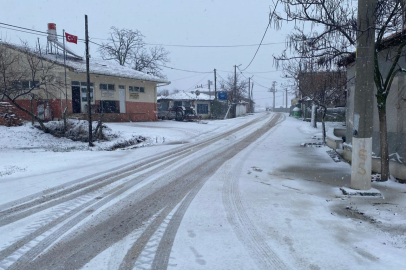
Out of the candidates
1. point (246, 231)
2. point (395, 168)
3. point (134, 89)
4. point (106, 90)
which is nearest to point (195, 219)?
point (246, 231)

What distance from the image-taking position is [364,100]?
6.79 m

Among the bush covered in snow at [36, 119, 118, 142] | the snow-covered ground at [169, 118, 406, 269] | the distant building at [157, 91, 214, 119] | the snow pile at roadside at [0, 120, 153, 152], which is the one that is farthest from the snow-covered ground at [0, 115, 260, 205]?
the distant building at [157, 91, 214, 119]

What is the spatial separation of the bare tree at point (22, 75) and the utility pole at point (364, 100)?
16.0m

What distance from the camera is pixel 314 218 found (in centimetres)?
527

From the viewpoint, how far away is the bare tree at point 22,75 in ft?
55.6

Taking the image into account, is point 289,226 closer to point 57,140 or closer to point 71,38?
point 57,140

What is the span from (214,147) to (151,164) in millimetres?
5036

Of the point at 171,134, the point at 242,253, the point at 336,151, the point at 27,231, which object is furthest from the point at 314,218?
the point at 171,134

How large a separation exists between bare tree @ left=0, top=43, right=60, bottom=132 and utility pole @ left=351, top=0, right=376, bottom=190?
15964mm

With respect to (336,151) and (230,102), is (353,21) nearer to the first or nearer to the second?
(336,151)

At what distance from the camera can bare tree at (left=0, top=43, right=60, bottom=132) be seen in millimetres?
16953

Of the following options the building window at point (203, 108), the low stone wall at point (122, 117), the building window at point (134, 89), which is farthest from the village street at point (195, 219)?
the building window at point (203, 108)

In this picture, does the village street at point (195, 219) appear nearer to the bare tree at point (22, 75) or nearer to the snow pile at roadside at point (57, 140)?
the snow pile at roadside at point (57, 140)

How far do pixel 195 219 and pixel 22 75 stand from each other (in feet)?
59.3
